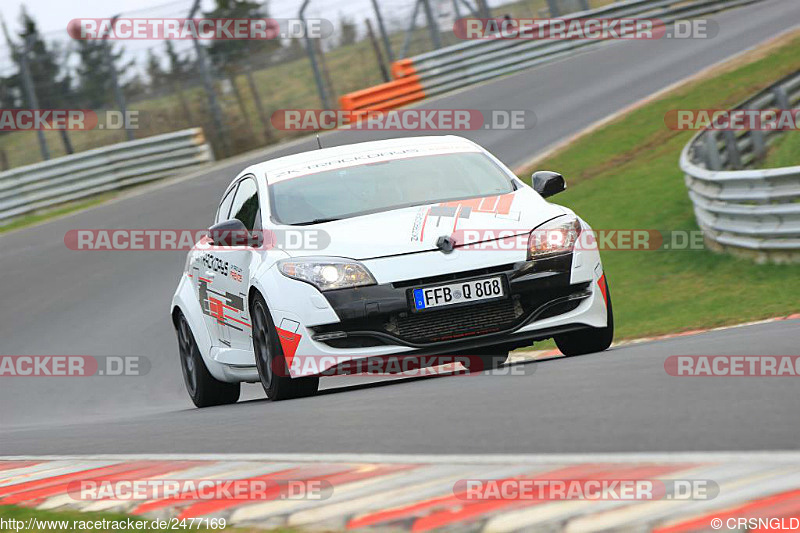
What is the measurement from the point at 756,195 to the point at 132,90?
54.0ft

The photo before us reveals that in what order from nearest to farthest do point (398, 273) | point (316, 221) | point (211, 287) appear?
point (398, 273) < point (316, 221) < point (211, 287)

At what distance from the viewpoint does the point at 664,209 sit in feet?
54.0

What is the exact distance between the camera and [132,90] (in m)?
26.3

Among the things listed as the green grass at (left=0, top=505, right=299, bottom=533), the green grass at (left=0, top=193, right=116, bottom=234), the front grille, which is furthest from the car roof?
the green grass at (left=0, top=193, right=116, bottom=234)

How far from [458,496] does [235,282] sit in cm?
490

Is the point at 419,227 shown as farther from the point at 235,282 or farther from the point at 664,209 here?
the point at 664,209

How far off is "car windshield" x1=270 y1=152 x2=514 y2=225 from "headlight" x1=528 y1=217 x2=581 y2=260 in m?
0.77

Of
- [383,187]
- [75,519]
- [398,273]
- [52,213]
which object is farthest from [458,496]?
[52,213]

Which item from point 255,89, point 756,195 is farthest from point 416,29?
point 756,195

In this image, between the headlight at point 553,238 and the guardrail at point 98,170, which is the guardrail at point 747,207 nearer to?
the headlight at point 553,238

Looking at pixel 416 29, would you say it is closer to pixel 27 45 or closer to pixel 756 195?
pixel 27 45

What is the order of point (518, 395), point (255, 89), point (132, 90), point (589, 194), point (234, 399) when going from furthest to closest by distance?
point (255, 89), point (132, 90), point (589, 194), point (234, 399), point (518, 395)

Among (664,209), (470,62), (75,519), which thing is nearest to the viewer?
(75,519)

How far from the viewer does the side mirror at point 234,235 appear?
8148 mm
